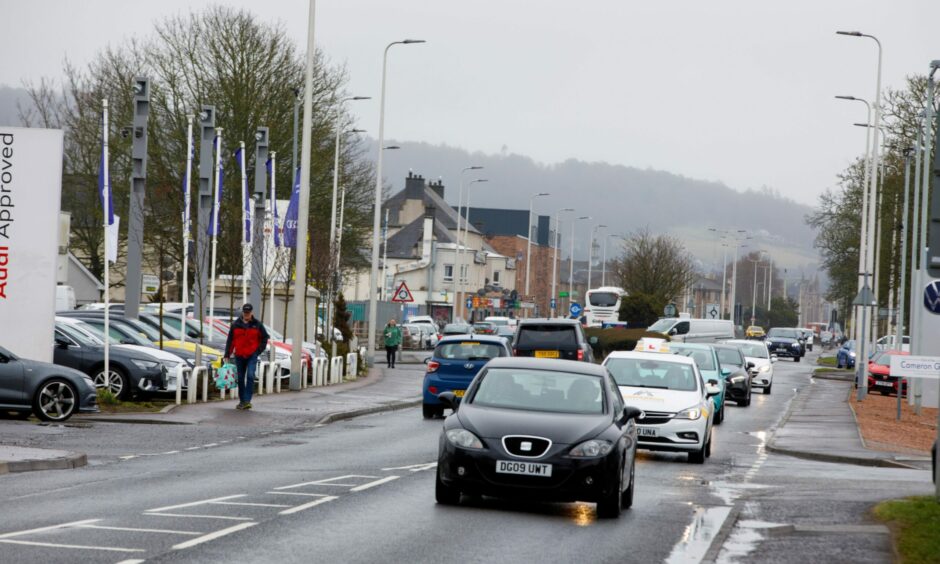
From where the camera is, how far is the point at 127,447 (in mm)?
19922

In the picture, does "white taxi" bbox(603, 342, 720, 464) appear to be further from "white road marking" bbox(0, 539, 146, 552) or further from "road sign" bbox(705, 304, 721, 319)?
"road sign" bbox(705, 304, 721, 319)

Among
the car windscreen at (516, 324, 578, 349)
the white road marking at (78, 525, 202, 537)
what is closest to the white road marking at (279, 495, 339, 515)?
the white road marking at (78, 525, 202, 537)

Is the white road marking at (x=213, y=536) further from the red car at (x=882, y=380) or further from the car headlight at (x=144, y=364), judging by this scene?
the red car at (x=882, y=380)

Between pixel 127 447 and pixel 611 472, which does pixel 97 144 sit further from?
pixel 611 472

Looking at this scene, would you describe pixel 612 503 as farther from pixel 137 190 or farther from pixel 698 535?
pixel 137 190

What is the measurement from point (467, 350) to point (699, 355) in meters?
6.06

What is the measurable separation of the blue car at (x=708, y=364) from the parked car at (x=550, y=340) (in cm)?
381

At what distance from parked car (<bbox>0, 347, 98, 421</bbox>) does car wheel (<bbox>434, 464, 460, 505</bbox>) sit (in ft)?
35.7

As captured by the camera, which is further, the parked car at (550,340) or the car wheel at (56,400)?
the parked car at (550,340)

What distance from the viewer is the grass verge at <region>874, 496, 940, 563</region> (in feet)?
36.4

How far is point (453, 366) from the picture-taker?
94.1 ft

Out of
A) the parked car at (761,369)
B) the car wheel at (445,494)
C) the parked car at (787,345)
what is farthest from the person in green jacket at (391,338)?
the car wheel at (445,494)

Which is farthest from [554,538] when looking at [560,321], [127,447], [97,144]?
[97,144]

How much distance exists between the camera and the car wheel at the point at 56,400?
76.2ft
